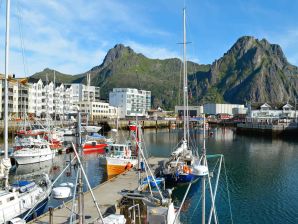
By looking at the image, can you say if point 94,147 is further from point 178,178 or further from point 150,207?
point 150,207

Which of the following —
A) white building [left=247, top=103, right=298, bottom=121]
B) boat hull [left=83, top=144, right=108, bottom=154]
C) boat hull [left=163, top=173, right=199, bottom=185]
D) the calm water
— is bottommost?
the calm water

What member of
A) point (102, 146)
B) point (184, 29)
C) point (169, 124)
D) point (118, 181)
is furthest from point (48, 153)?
point (169, 124)

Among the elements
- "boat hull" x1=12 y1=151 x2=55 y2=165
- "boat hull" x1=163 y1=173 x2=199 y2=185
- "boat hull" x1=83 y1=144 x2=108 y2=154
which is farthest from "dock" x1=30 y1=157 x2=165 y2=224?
"boat hull" x1=83 y1=144 x2=108 y2=154

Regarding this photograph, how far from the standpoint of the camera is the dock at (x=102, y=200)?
77.9 ft

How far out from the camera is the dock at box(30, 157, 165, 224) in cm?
2373

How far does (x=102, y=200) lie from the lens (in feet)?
94.5

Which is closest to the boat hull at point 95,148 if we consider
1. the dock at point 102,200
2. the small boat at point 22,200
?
the dock at point 102,200

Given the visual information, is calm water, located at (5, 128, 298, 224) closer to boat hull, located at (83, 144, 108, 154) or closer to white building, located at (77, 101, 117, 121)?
boat hull, located at (83, 144, 108, 154)

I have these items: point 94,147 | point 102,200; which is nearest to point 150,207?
point 102,200

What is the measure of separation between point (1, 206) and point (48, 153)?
33479 mm

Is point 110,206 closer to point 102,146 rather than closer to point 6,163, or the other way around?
point 6,163

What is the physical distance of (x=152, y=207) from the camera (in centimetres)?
2119

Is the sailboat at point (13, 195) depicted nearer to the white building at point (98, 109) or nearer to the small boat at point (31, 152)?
the small boat at point (31, 152)

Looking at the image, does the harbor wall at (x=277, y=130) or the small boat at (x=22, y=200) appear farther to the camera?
the harbor wall at (x=277, y=130)
